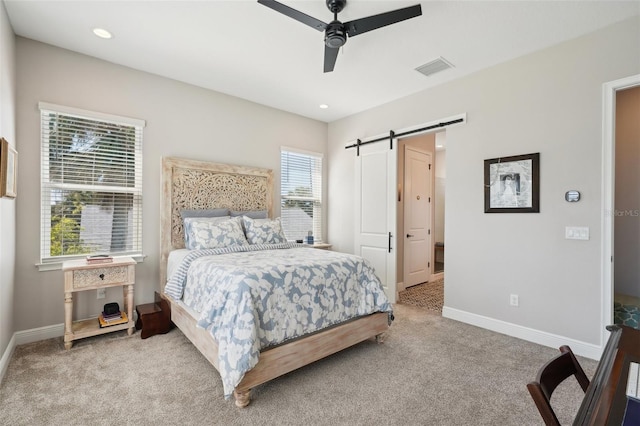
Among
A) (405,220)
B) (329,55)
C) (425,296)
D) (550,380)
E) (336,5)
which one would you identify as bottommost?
(425,296)

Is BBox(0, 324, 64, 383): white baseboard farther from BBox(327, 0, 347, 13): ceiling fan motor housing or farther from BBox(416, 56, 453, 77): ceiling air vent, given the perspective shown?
BBox(416, 56, 453, 77): ceiling air vent

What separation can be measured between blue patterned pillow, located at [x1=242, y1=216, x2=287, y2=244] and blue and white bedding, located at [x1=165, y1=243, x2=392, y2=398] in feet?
1.67

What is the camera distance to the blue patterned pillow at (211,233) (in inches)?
129

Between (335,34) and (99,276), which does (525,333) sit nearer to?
(335,34)

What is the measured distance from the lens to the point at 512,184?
3180 mm

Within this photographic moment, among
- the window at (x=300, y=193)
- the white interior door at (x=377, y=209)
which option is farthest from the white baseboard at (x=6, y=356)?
the white interior door at (x=377, y=209)

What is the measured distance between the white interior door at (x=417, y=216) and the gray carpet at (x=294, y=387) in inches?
87.3

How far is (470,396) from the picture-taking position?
210cm

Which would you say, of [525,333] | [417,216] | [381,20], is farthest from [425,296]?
[381,20]

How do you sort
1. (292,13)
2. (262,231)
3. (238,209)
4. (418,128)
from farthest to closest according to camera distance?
(238,209) → (418,128) → (262,231) → (292,13)

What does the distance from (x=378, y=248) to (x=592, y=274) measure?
236 centimetres

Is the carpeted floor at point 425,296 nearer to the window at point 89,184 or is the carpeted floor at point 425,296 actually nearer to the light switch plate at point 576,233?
the light switch plate at point 576,233

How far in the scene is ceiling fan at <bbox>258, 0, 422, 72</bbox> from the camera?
2059 millimetres

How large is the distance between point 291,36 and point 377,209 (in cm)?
256
